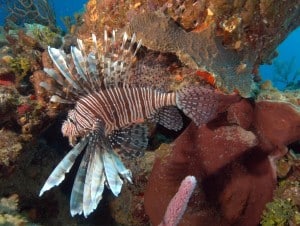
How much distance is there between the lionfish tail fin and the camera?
9.96 ft

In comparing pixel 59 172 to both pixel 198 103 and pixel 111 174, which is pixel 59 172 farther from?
pixel 198 103

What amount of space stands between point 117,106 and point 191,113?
0.72m

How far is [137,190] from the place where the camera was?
13.9 feet

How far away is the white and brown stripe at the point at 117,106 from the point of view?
2973 millimetres

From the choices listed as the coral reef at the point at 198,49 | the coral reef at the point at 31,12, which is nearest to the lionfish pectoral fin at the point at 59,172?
the coral reef at the point at 198,49

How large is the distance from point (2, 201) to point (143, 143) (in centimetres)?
142

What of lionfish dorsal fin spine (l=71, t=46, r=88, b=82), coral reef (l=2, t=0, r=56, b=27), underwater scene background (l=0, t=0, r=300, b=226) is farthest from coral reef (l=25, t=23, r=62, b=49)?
coral reef (l=2, t=0, r=56, b=27)

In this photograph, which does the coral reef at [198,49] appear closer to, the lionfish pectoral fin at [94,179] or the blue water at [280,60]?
the lionfish pectoral fin at [94,179]

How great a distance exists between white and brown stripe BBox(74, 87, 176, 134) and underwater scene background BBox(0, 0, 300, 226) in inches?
→ 3.1

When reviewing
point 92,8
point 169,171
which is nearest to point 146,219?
point 169,171

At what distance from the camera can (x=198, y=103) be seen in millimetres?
3064

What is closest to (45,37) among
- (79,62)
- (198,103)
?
(79,62)

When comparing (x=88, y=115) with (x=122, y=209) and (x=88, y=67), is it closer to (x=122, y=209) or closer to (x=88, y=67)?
(x=88, y=67)

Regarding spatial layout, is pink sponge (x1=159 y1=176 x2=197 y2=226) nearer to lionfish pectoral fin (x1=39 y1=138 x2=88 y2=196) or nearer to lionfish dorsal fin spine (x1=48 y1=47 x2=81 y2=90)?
lionfish pectoral fin (x1=39 y1=138 x2=88 y2=196)
